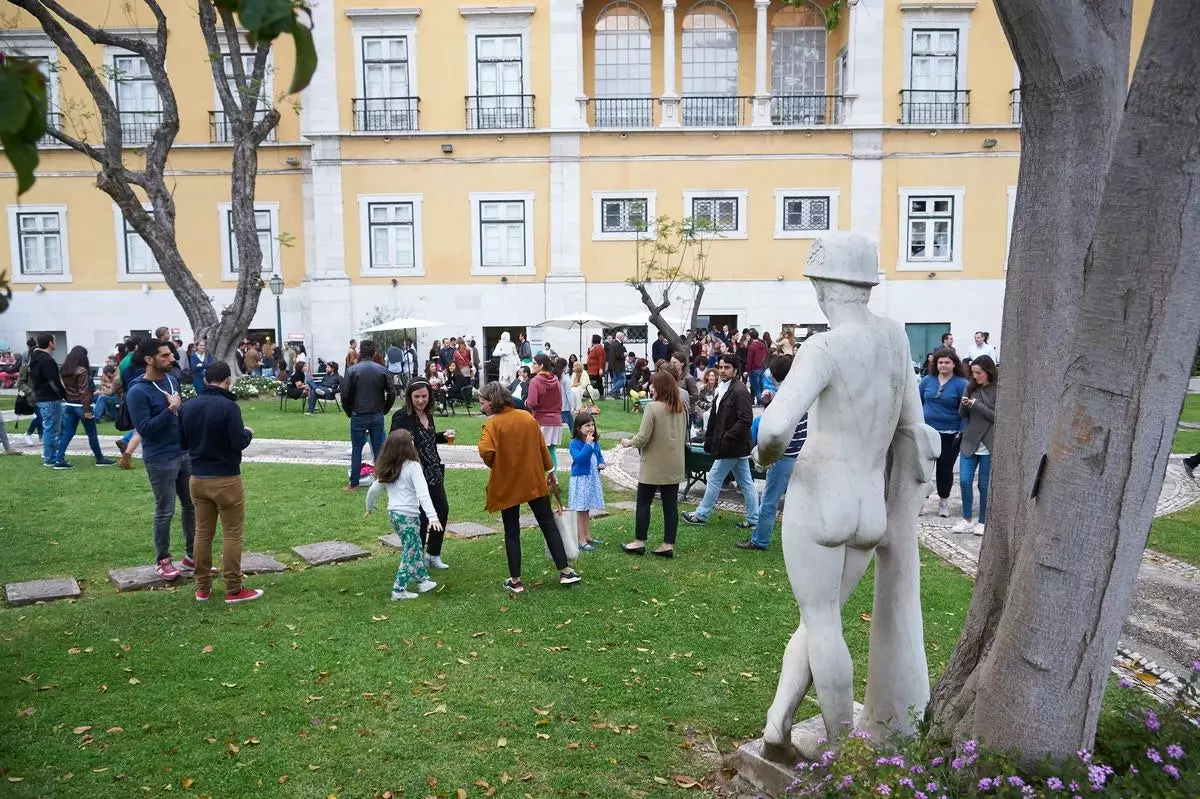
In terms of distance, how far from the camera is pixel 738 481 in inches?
346

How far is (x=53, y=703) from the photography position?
4812 millimetres

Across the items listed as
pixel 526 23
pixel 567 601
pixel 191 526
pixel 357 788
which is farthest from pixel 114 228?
pixel 357 788

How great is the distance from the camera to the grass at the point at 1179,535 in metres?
8.05

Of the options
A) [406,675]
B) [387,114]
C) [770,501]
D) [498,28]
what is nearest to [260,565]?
[406,675]

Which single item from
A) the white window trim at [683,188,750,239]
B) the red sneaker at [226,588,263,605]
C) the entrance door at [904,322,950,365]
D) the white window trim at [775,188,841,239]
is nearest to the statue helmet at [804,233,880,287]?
the red sneaker at [226,588,263,605]

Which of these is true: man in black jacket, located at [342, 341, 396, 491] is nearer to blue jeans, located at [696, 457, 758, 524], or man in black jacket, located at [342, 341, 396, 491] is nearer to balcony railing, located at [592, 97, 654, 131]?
blue jeans, located at [696, 457, 758, 524]

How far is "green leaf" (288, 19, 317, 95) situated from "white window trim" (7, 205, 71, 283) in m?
30.6

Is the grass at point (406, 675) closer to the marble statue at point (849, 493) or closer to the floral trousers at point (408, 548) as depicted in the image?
the floral trousers at point (408, 548)

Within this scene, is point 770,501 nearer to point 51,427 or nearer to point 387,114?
point 51,427

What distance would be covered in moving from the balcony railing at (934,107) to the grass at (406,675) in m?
21.8

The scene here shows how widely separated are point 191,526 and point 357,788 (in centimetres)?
417

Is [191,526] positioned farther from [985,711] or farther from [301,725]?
[985,711]

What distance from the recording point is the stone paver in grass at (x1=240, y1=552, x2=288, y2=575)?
291 inches

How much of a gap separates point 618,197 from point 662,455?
64.3ft
